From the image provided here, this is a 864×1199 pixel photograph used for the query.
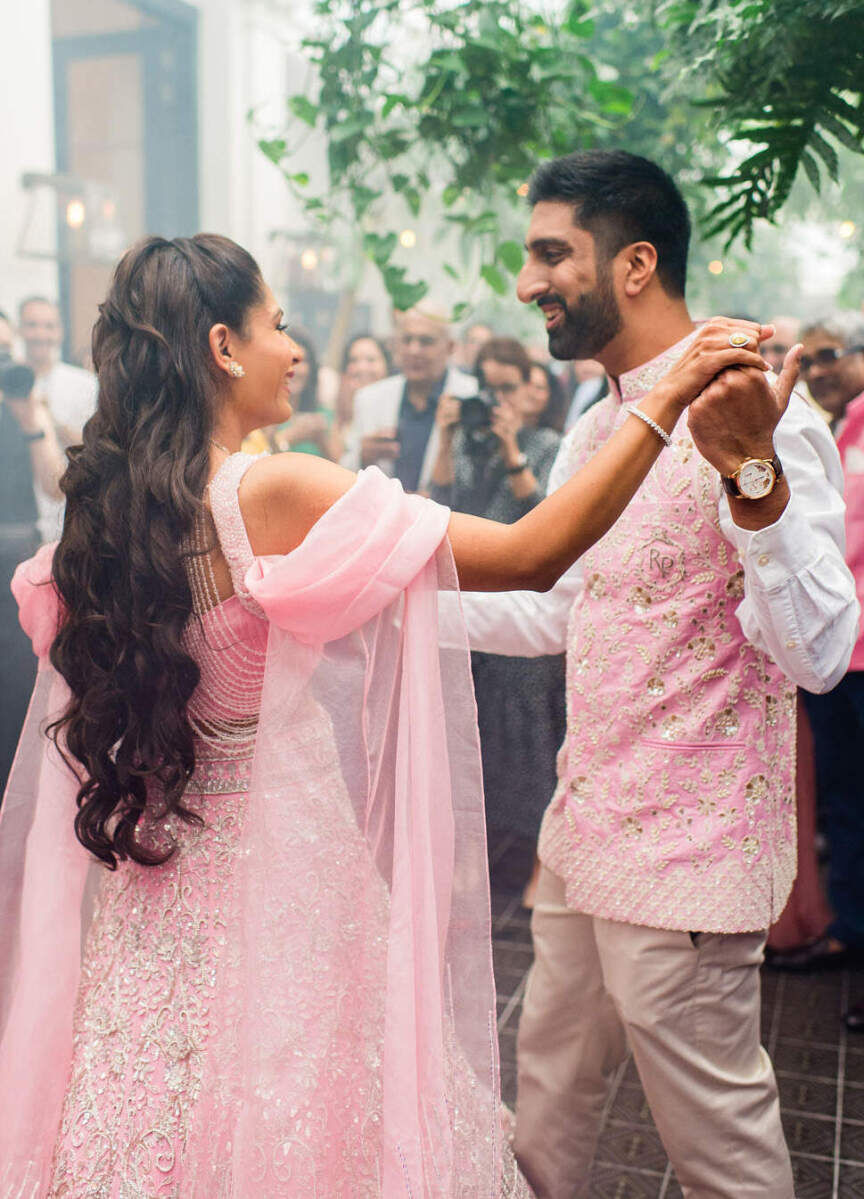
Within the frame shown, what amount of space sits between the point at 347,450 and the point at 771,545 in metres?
3.22

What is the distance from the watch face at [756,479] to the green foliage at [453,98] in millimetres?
1588

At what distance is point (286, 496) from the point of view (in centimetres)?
147

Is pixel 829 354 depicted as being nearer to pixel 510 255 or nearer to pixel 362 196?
pixel 510 255

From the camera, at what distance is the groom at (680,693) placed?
5.30ft

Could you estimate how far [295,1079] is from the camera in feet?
4.76

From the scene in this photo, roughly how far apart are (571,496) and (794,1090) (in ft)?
6.47

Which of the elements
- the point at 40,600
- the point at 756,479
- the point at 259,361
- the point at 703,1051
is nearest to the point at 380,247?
the point at 259,361

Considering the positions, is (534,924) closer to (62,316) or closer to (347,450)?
(347,450)

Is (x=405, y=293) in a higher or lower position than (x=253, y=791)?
higher

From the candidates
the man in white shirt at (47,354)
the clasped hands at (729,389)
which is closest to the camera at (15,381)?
the man in white shirt at (47,354)

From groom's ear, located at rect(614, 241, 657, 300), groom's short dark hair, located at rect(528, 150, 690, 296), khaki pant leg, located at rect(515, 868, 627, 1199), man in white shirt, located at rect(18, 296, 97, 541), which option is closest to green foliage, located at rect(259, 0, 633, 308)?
groom's short dark hair, located at rect(528, 150, 690, 296)

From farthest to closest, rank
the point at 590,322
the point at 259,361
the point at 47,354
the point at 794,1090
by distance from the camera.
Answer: the point at 47,354, the point at 794,1090, the point at 590,322, the point at 259,361

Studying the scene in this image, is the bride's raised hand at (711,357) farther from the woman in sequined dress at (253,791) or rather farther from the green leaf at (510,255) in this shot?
the green leaf at (510,255)

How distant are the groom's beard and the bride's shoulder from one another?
555 millimetres
